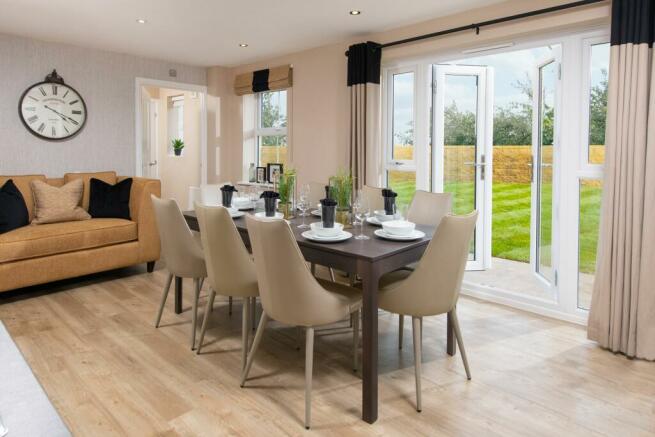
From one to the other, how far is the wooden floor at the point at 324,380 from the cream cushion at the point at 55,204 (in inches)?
41.8

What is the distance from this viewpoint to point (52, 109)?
5121 millimetres

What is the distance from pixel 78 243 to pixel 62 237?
0.46 ft

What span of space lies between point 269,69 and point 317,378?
4.22 m

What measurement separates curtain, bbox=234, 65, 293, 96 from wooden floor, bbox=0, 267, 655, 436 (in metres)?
3.03

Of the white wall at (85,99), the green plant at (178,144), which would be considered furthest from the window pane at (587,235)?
the green plant at (178,144)

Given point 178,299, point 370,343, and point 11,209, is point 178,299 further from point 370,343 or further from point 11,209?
point 370,343

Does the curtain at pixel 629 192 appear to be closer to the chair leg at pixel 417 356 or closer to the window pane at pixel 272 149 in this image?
the chair leg at pixel 417 356

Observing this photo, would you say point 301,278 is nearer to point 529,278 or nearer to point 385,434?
point 385,434

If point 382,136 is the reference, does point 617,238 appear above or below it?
below

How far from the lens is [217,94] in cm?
636

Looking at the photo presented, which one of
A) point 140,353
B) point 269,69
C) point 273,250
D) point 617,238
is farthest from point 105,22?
point 617,238

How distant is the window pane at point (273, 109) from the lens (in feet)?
19.7

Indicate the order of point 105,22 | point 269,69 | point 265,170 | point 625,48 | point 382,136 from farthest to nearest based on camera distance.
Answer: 1. point 265,170
2. point 269,69
3. point 382,136
4. point 105,22
5. point 625,48

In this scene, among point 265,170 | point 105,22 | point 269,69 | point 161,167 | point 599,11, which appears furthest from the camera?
A: point 161,167
